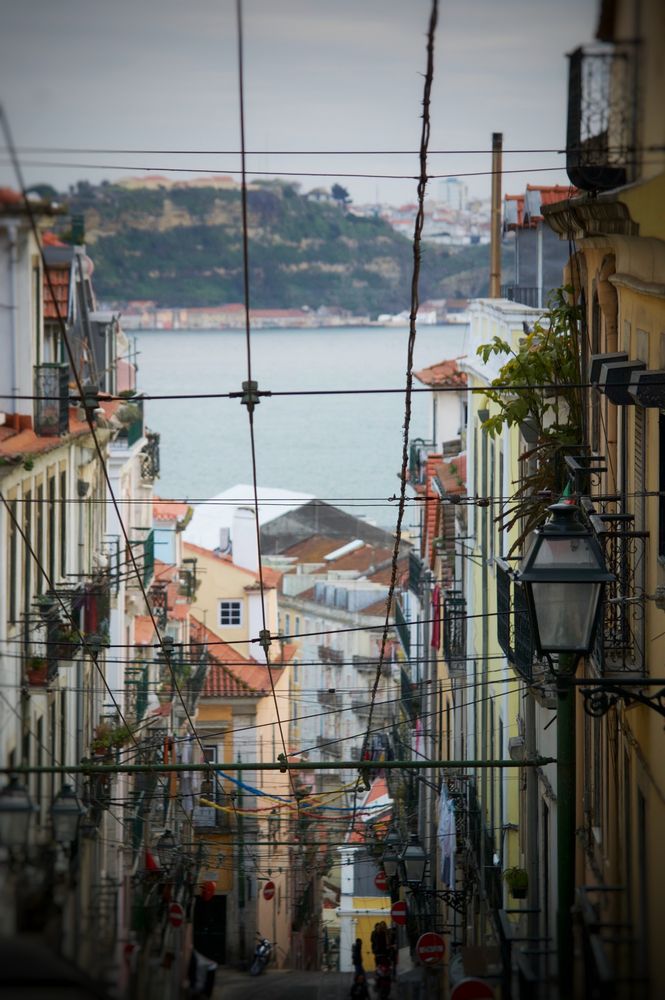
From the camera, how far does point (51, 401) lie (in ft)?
60.4

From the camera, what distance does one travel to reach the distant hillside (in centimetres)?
1026

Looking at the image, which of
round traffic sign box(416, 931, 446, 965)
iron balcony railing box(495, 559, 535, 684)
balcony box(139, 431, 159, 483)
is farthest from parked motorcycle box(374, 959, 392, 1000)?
balcony box(139, 431, 159, 483)

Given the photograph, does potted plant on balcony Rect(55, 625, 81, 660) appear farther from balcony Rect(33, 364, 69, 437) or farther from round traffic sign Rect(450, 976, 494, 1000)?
round traffic sign Rect(450, 976, 494, 1000)

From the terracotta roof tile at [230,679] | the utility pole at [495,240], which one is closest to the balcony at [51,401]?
the utility pole at [495,240]

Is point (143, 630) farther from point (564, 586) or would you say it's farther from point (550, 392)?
point (564, 586)

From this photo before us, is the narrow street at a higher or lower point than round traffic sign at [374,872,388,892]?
lower

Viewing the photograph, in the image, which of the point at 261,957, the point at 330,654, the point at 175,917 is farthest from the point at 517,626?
the point at 330,654

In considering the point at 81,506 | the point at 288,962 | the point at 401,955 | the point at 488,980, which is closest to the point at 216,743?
the point at 288,962

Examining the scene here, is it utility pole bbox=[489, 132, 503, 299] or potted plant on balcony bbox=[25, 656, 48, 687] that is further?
utility pole bbox=[489, 132, 503, 299]

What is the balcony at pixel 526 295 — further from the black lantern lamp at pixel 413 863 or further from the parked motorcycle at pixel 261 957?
the parked motorcycle at pixel 261 957

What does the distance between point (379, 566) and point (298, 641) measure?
573 cm

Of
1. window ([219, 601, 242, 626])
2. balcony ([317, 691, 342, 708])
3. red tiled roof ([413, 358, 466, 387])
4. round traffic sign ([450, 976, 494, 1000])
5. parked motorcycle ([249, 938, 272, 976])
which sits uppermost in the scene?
red tiled roof ([413, 358, 466, 387])

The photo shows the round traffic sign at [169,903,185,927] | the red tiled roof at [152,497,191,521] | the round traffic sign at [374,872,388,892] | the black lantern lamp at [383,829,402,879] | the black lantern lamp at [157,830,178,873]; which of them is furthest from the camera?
the red tiled roof at [152,497,191,521]

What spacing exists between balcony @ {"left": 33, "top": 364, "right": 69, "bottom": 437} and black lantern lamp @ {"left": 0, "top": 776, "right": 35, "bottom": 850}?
28.1ft
